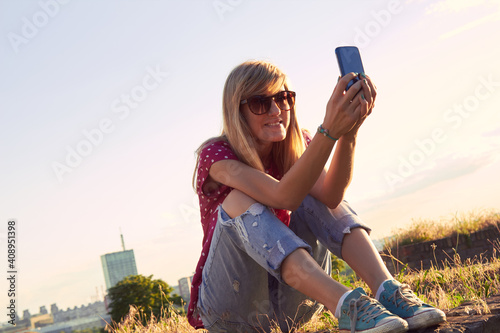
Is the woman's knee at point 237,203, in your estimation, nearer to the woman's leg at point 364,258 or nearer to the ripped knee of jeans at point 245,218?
the ripped knee of jeans at point 245,218

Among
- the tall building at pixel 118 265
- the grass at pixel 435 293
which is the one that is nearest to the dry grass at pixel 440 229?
the grass at pixel 435 293

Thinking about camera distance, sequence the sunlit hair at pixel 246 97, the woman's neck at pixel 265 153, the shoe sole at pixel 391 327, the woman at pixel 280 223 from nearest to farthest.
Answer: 1. the shoe sole at pixel 391 327
2. the woman at pixel 280 223
3. the sunlit hair at pixel 246 97
4. the woman's neck at pixel 265 153

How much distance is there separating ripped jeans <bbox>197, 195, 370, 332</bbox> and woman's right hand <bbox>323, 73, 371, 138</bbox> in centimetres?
47

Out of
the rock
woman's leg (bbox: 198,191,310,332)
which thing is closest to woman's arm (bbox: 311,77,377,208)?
woman's leg (bbox: 198,191,310,332)

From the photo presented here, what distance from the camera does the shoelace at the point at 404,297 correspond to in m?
2.06

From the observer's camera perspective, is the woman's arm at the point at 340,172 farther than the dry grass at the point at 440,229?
No

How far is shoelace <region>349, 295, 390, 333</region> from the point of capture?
1.94 m

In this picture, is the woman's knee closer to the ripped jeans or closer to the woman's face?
the ripped jeans

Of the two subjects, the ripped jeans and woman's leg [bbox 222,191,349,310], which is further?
the ripped jeans

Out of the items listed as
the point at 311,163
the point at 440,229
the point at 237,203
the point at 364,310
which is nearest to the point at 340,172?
the point at 311,163

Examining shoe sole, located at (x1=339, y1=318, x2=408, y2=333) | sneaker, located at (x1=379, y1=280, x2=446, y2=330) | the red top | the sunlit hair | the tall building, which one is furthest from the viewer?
the tall building

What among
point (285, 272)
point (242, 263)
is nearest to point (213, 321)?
point (242, 263)

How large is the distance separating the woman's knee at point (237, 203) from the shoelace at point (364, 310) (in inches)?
25.1

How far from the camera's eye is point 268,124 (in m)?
2.83
